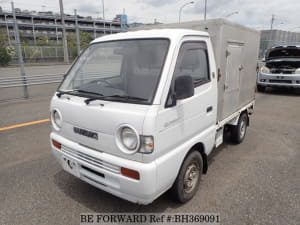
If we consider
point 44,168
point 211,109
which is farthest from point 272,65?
point 44,168

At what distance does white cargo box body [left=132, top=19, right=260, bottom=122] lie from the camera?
3.18m

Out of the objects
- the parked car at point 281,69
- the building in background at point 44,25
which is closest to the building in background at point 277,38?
the parked car at point 281,69

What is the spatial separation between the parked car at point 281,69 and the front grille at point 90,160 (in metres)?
10.4

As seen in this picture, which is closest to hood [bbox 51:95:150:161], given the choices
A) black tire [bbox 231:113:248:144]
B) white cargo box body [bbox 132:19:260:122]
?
white cargo box body [bbox 132:19:260:122]

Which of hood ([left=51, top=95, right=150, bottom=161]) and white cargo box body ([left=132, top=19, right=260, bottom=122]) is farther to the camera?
white cargo box body ([left=132, top=19, right=260, bottom=122])

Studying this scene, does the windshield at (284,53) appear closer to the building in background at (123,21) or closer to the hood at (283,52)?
the hood at (283,52)

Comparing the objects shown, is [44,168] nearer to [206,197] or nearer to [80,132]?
[80,132]

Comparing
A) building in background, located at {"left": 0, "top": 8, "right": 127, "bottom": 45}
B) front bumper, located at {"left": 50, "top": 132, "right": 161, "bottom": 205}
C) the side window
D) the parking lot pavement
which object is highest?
building in background, located at {"left": 0, "top": 8, "right": 127, "bottom": 45}

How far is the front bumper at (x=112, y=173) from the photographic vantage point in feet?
6.97

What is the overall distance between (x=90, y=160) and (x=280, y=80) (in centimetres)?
1048

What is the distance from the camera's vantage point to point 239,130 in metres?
4.57

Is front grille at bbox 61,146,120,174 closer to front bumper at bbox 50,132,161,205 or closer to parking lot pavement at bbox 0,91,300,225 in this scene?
front bumper at bbox 50,132,161,205

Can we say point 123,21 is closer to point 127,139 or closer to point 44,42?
point 44,42

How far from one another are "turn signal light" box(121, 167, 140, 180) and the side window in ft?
3.56
